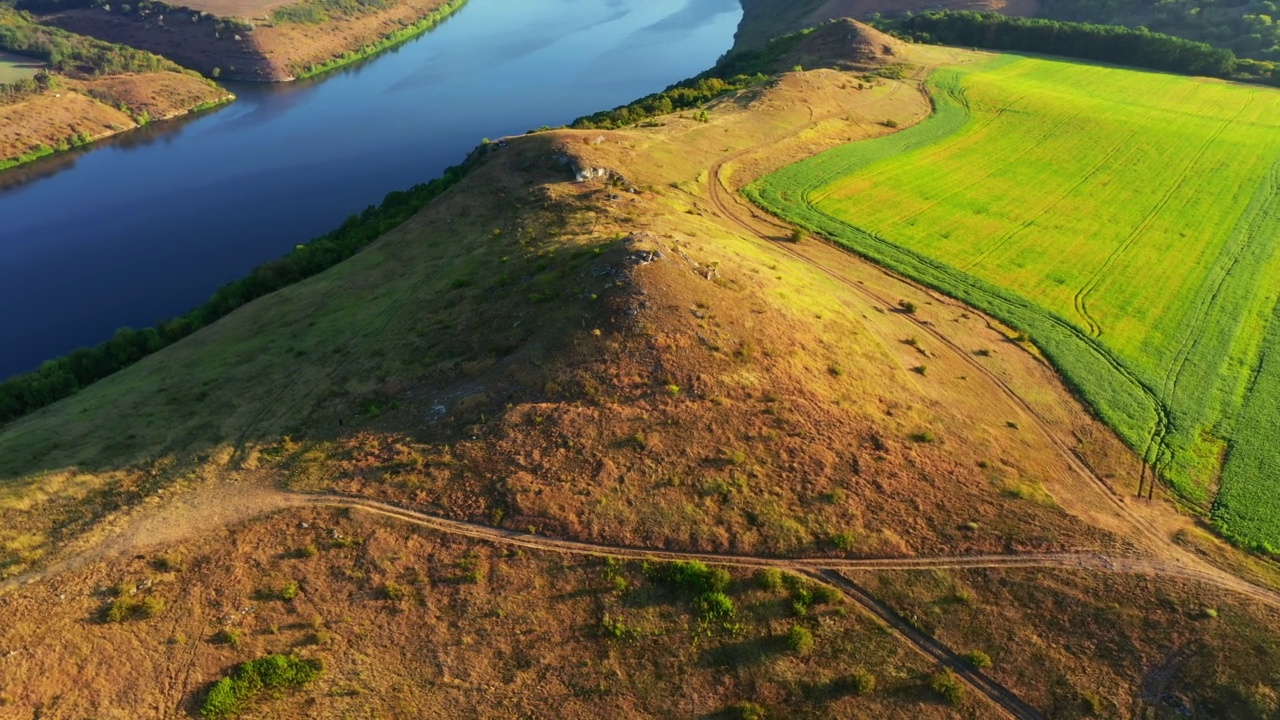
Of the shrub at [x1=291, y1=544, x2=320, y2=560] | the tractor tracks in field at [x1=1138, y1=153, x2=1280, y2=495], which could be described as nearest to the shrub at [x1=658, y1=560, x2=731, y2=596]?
the shrub at [x1=291, y1=544, x2=320, y2=560]

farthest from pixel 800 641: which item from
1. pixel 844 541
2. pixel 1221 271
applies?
pixel 1221 271

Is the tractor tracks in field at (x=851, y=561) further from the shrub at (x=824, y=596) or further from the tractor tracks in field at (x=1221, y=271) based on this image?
the tractor tracks in field at (x=1221, y=271)

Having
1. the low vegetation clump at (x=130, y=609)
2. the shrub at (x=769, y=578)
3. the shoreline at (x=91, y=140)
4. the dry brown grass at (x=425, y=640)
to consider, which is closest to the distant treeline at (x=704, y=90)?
the dry brown grass at (x=425, y=640)

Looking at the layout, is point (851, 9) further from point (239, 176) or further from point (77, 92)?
point (77, 92)

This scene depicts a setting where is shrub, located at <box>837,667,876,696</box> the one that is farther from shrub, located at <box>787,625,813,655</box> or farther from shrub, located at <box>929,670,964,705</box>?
shrub, located at <box>929,670,964,705</box>

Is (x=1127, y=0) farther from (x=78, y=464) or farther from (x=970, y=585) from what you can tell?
(x=78, y=464)
